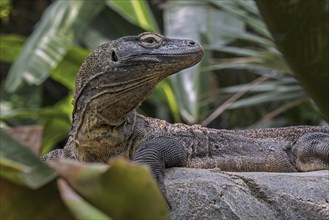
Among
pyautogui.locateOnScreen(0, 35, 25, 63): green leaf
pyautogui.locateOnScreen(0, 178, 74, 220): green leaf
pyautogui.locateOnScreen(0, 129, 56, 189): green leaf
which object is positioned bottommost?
pyautogui.locateOnScreen(0, 35, 25, 63): green leaf

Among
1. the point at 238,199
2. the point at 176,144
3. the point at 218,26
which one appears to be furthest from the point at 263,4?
the point at 218,26

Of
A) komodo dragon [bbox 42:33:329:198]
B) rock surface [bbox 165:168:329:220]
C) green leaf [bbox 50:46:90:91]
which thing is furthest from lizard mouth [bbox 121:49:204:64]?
green leaf [bbox 50:46:90:91]

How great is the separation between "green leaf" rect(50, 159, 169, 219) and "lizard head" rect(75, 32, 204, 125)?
2156mm

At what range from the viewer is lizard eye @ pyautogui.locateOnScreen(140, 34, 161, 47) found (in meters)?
3.92

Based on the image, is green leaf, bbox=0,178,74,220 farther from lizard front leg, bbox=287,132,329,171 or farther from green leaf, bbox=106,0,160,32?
green leaf, bbox=106,0,160,32

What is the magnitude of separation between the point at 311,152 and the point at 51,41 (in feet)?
12.6

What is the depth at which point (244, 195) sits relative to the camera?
345 centimetres

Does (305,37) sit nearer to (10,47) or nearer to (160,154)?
(160,154)

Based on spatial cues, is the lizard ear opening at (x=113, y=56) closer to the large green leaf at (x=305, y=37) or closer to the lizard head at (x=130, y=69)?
the lizard head at (x=130, y=69)

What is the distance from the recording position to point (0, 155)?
161cm


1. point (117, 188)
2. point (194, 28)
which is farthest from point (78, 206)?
point (194, 28)

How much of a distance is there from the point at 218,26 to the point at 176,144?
4.15 m

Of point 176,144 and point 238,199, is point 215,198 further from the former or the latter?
point 176,144

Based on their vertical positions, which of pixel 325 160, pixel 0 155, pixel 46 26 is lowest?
pixel 46 26
